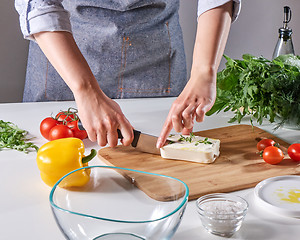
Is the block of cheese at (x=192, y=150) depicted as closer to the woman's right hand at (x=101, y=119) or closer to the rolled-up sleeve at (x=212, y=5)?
the woman's right hand at (x=101, y=119)

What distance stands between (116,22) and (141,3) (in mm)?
144

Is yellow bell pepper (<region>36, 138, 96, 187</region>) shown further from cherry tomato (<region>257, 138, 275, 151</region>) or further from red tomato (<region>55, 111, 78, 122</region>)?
cherry tomato (<region>257, 138, 275, 151</region>)

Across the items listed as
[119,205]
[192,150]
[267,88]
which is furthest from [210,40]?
[119,205]

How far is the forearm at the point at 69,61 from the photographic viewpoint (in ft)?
4.67

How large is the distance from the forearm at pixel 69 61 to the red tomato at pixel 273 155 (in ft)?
1.87

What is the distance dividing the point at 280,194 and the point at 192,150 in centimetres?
31

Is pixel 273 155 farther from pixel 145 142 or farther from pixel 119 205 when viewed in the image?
pixel 119 205

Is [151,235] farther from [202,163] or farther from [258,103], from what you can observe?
[258,103]

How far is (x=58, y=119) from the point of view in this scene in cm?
164

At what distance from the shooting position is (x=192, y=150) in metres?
1.34

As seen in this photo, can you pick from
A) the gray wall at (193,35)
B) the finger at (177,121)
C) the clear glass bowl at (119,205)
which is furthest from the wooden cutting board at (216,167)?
the gray wall at (193,35)

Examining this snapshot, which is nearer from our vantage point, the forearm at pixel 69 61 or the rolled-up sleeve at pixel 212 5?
the forearm at pixel 69 61

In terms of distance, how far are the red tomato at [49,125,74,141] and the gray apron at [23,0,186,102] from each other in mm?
626

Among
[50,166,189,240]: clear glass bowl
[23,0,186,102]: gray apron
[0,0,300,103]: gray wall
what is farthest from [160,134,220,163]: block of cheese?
[0,0,300,103]: gray wall
